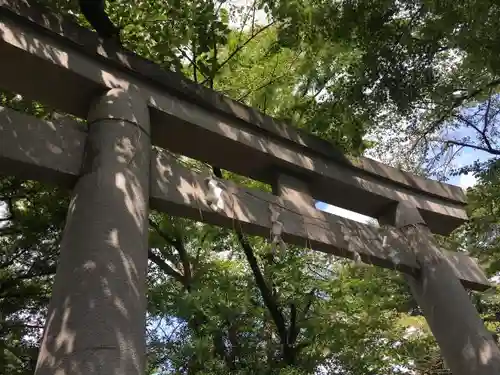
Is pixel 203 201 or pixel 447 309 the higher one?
pixel 203 201

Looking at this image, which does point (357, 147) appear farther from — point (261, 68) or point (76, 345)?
point (76, 345)

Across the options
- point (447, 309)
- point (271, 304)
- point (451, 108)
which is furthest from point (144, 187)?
point (451, 108)

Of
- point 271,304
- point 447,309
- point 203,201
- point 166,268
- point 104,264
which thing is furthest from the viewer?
point 166,268

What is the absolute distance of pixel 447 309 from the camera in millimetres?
4297

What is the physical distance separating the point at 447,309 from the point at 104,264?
329 centimetres

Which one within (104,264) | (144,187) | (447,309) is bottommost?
(104,264)

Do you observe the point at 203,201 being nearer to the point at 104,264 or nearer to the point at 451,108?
the point at 104,264

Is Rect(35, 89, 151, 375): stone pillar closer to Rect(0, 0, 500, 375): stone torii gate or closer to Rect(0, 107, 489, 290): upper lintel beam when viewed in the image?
Rect(0, 0, 500, 375): stone torii gate

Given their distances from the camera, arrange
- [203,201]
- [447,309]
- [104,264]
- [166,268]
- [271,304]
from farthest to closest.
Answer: [166,268]
[271,304]
[447,309]
[203,201]
[104,264]

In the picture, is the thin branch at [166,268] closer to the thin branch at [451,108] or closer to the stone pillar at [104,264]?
the thin branch at [451,108]

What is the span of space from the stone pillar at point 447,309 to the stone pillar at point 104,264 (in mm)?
2970

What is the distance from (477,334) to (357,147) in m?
2.17

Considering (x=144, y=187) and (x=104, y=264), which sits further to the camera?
(x=144, y=187)

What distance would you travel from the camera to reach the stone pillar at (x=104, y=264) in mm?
2182
